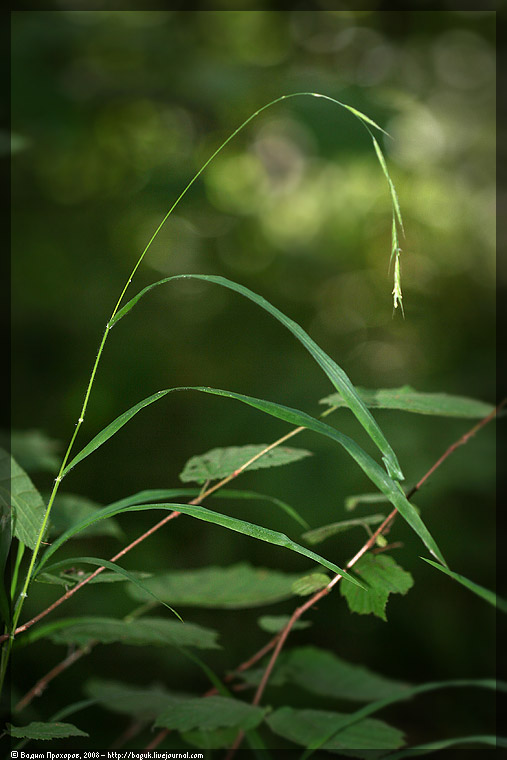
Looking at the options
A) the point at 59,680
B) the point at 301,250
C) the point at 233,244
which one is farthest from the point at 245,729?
the point at 301,250

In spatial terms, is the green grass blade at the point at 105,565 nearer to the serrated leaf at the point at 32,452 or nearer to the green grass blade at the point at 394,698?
the green grass blade at the point at 394,698

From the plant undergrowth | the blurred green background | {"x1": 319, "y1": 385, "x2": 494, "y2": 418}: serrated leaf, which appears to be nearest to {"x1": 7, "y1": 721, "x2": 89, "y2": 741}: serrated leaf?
the plant undergrowth

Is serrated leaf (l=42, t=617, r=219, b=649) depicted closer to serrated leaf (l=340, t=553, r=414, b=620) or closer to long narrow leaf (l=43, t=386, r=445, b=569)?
serrated leaf (l=340, t=553, r=414, b=620)

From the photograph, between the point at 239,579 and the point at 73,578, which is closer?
the point at 73,578

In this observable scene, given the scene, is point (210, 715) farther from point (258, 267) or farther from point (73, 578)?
point (258, 267)

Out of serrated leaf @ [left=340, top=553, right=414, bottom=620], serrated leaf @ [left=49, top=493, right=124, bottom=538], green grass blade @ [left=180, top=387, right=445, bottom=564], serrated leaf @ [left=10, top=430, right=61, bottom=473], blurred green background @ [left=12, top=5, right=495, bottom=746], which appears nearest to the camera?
green grass blade @ [left=180, top=387, right=445, bottom=564]

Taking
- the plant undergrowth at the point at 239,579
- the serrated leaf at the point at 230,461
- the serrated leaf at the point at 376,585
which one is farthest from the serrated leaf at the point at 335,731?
the serrated leaf at the point at 230,461

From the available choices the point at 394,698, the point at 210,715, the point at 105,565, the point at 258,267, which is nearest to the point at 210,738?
the point at 210,715
